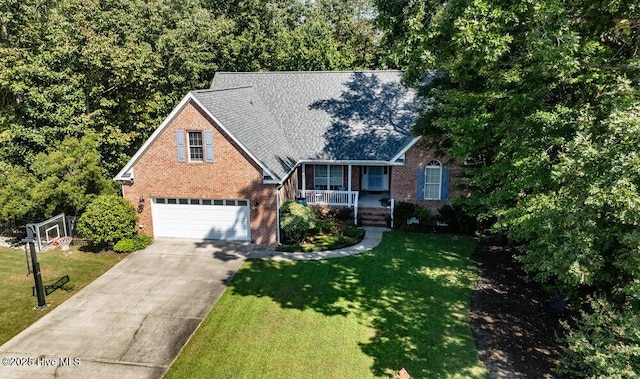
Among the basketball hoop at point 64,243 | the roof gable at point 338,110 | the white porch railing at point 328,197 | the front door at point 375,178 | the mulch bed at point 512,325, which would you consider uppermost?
the roof gable at point 338,110

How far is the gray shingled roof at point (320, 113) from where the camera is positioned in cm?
2244

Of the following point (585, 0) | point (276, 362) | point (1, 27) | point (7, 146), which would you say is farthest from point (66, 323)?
point (1, 27)

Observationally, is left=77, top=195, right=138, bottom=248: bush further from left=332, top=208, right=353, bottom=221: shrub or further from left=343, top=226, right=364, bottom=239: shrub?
left=332, top=208, right=353, bottom=221: shrub

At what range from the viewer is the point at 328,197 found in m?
23.5

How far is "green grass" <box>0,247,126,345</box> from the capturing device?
44.3 ft

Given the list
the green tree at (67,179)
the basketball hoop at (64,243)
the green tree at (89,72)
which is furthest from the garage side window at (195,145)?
the green tree at (89,72)

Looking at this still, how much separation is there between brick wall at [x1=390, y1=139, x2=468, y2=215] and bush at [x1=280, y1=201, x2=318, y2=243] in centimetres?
573

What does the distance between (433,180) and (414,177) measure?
3.57ft

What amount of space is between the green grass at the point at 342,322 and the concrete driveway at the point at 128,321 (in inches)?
29.2

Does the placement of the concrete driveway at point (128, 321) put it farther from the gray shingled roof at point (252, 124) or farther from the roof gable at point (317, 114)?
the roof gable at point (317, 114)

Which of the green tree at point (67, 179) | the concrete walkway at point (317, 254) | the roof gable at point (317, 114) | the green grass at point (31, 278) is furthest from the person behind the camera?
the roof gable at point (317, 114)

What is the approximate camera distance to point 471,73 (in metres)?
16.6

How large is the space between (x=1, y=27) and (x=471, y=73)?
25921mm

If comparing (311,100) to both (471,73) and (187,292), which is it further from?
(187,292)
